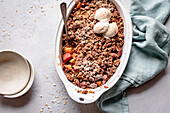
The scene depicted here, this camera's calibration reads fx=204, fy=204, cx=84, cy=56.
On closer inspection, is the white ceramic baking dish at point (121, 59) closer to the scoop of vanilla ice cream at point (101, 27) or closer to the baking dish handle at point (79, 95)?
the baking dish handle at point (79, 95)

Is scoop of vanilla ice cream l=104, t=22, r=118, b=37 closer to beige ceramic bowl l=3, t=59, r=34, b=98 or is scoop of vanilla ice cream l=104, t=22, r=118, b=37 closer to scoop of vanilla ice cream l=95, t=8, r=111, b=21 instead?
scoop of vanilla ice cream l=95, t=8, r=111, b=21

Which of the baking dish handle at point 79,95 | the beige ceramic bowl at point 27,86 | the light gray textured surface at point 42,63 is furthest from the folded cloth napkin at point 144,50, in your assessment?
the beige ceramic bowl at point 27,86

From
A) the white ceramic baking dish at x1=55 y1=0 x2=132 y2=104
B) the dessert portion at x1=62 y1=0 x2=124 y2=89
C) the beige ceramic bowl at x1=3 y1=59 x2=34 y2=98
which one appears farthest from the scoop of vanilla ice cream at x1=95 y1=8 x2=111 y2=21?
the beige ceramic bowl at x1=3 y1=59 x2=34 y2=98

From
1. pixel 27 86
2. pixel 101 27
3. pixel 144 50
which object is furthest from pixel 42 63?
pixel 144 50

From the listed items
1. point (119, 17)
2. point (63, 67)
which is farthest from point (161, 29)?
point (63, 67)

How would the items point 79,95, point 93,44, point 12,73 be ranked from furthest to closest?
point 12,73 → point 93,44 → point 79,95

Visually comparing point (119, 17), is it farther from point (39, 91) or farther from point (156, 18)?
point (39, 91)

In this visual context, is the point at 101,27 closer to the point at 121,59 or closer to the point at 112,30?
the point at 112,30
